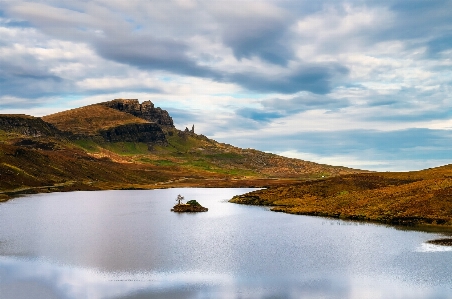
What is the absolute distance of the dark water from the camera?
42.1m

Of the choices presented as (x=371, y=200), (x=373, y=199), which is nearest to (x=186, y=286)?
(x=371, y=200)

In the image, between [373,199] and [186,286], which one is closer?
[186,286]

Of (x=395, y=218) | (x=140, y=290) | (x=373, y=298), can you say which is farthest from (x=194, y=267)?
(x=395, y=218)

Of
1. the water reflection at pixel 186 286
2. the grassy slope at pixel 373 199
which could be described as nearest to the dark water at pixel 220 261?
the water reflection at pixel 186 286

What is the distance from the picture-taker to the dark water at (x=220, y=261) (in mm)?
42062

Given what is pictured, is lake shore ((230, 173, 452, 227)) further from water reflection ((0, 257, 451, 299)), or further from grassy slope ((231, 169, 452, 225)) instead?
water reflection ((0, 257, 451, 299))

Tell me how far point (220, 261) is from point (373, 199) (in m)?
67.8

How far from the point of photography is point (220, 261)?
55.5 metres

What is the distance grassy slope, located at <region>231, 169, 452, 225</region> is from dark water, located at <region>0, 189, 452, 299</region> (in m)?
11.9

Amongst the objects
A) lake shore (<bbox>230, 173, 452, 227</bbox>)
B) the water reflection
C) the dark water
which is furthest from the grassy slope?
the water reflection

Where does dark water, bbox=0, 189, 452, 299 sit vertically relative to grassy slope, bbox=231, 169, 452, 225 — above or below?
below

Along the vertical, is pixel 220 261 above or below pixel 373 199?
below

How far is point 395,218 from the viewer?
94.4 meters

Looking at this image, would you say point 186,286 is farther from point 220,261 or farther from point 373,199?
point 373,199
